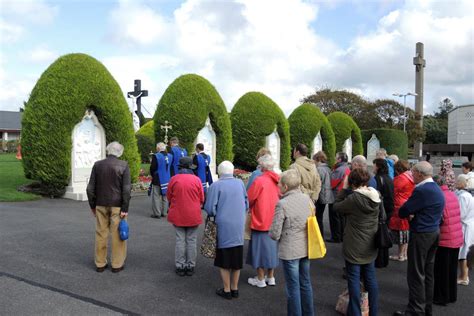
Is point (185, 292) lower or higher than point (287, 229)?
lower

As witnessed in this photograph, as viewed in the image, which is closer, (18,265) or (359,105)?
(18,265)

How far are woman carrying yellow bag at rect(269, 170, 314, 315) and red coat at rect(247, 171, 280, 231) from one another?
34.3 inches

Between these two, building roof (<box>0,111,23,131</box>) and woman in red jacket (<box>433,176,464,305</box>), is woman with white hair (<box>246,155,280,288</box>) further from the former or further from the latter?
A: building roof (<box>0,111,23,131</box>)

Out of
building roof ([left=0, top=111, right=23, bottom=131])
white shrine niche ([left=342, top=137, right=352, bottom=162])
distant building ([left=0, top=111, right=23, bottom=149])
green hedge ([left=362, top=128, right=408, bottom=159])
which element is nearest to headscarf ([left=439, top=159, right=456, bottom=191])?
white shrine niche ([left=342, top=137, right=352, bottom=162])

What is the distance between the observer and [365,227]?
4027mm

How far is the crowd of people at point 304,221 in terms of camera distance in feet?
13.2

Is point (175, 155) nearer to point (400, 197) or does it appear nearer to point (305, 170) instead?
point (305, 170)

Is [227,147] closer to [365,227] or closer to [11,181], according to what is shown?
[11,181]

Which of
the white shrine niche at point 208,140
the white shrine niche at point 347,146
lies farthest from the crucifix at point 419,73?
the white shrine niche at point 208,140

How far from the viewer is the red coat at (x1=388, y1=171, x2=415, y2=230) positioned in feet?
19.8

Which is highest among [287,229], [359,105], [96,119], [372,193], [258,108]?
[359,105]

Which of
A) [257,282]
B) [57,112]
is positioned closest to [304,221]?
[257,282]

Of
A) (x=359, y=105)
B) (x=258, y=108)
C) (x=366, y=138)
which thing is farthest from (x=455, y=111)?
(x=258, y=108)

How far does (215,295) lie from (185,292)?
1.22ft
